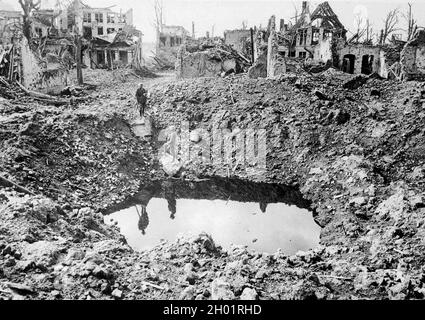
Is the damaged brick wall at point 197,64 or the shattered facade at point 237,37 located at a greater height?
the shattered facade at point 237,37

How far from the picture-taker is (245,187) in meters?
11.7

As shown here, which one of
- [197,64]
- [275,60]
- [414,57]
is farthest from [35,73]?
[414,57]

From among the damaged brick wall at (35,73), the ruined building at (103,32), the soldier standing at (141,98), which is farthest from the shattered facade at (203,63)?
the ruined building at (103,32)

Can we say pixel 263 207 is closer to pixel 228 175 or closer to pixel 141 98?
pixel 228 175

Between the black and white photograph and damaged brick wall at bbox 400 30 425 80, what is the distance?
0.06 m

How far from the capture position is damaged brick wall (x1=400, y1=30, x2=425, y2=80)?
52.8 feet

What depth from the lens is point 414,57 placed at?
16.3 meters

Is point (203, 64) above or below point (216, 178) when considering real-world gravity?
above

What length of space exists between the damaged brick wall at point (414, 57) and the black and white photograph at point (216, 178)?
55mm

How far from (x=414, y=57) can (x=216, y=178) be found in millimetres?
11733

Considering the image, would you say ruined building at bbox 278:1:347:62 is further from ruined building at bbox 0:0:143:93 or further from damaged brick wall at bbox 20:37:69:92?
damaged brick wall at bbox 20:37:69:92

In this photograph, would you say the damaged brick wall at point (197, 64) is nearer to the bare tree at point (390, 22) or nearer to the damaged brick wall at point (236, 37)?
the damaged brick wall at point (236, 37)

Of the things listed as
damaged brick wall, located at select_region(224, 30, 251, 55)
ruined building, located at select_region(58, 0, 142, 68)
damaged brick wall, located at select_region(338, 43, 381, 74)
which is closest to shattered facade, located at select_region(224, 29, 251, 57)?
damaged brick wall, located at select_region(224, 30, 251, 55)

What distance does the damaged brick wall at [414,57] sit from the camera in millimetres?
16094
